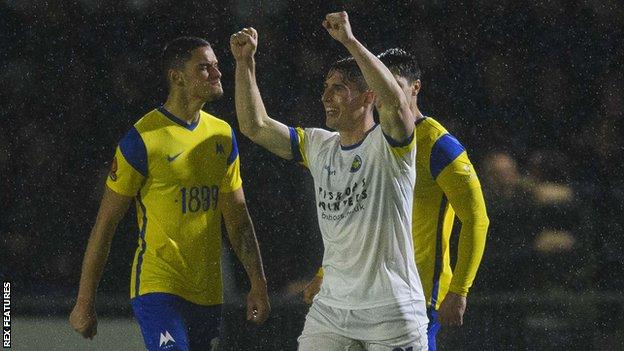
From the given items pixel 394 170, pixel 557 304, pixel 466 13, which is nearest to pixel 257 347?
pixel 557 304

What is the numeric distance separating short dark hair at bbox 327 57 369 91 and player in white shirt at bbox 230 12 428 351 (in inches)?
2.9

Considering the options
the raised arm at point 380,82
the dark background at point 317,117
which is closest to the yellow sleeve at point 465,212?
the raised arm at point 380,82

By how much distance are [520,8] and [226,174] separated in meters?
3.99

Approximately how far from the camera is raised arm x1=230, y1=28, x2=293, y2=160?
12.8 ft

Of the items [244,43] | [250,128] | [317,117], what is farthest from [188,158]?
[317,117]

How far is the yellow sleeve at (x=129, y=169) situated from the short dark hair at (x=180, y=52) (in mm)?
338

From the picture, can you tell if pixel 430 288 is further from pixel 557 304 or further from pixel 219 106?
A: pixel 219 106

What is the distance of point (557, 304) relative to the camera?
243 inches

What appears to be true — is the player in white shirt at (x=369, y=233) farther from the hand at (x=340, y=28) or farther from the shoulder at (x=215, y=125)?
the shoulder at (x=215, y=125)

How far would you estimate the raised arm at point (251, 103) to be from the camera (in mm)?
3914

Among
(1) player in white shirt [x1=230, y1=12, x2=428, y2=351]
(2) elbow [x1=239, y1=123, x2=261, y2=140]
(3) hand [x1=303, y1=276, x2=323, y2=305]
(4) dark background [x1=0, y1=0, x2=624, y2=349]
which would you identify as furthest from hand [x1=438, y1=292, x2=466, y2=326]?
(4) dark background [x1=0, y1=0, x2=624, y2=349]

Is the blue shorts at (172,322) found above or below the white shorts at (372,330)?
below

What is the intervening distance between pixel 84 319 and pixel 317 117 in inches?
122

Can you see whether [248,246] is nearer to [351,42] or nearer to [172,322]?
[172,322]
